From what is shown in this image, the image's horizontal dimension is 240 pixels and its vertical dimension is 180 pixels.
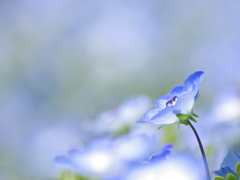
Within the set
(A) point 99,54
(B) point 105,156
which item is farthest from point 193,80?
(A) point 99,54

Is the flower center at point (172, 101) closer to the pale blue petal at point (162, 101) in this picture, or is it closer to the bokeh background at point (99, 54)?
the pale blue petal at point (162, 101)

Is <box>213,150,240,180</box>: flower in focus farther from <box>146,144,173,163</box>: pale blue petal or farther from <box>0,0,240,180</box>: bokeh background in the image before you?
<box>0,0,240,180</box>: bokeh background

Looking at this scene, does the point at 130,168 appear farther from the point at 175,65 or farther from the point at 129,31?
the point at 129,31

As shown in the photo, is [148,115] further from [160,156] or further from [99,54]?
[99,54]

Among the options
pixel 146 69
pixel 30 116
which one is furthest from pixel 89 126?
pixel 146 69

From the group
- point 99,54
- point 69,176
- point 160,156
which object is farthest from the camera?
point 99,54

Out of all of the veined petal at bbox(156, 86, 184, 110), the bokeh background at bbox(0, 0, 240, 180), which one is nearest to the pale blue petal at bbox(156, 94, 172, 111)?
the veined petal at bbox(156, 86, 184, 110)
